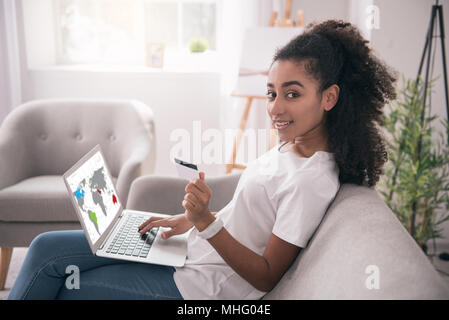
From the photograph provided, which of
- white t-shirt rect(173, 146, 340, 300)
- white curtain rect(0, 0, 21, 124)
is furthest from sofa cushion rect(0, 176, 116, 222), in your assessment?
white curtain rect(0, 0, 21, 124)

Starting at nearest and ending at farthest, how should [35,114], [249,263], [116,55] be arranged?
[249,263]
[35,114]
[116,55]

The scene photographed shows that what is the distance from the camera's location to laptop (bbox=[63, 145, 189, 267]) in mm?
1091

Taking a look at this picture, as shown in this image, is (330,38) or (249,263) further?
(330,38)

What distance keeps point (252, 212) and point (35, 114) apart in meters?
1.77

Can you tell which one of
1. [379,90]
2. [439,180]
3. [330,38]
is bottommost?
[439,180]

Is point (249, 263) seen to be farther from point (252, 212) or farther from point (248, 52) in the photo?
point (248, 52)

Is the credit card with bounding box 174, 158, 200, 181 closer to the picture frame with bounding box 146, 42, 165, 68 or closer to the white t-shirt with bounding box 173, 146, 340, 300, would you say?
the white t-shirt with bounding box 173, 146, 340, 300

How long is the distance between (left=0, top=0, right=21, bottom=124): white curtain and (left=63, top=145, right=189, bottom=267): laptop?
1951 mm

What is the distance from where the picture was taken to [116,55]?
3432 millimetres

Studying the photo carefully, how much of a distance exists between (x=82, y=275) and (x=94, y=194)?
236 millimetres

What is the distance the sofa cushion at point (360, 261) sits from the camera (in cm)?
67
